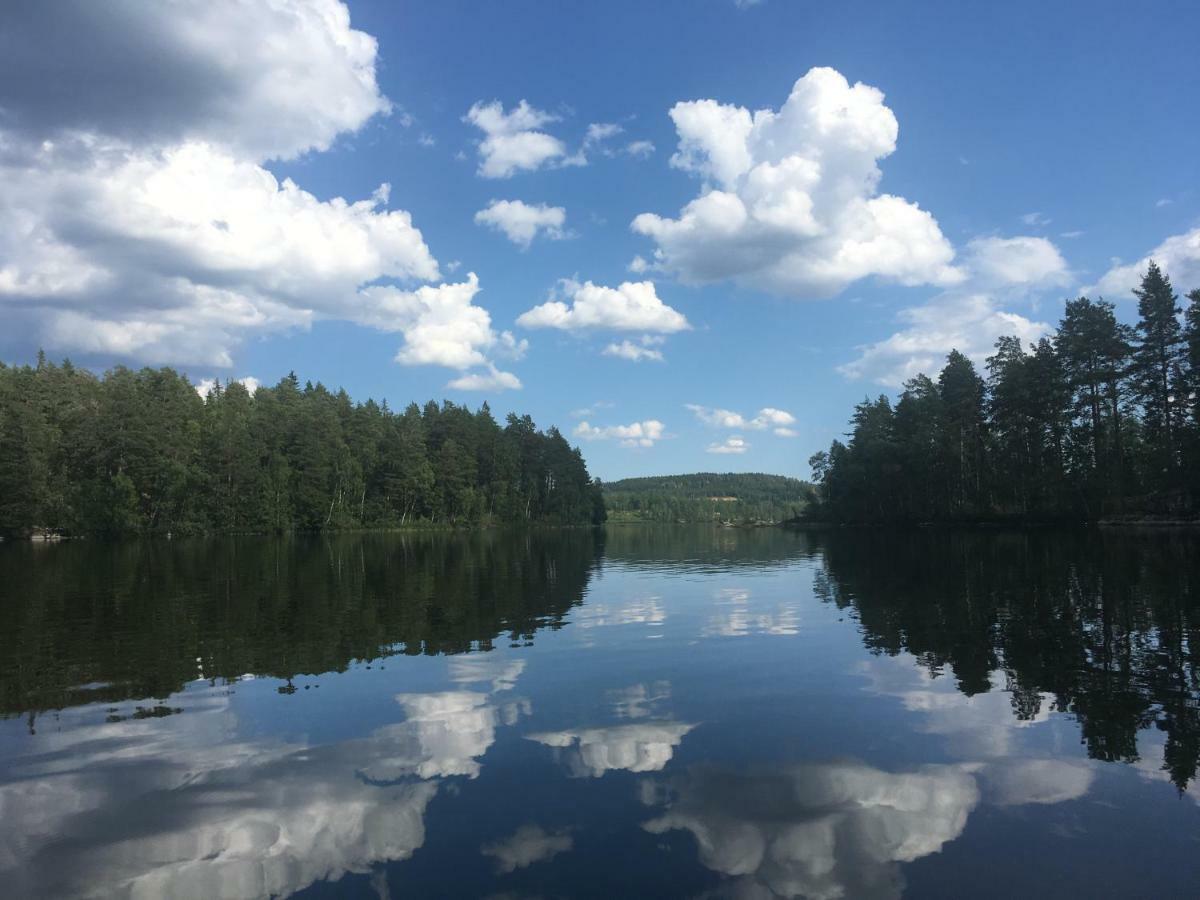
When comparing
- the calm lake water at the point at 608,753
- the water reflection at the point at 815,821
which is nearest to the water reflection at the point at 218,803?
the calm lake water at the point at 608,753

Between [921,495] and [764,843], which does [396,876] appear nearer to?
[764,843]

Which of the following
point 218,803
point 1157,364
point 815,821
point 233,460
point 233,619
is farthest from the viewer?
point 233,460

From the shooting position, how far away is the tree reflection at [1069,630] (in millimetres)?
11852

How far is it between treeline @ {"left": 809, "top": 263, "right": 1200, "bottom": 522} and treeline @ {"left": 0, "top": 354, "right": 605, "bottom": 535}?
263ft

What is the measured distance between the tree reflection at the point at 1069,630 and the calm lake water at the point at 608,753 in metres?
0.12

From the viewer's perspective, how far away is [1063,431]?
258ft

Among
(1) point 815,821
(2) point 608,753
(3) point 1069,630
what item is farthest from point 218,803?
(3) point 1069,630

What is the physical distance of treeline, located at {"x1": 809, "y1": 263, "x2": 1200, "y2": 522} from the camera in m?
63.9

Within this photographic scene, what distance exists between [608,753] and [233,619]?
18.1 metres

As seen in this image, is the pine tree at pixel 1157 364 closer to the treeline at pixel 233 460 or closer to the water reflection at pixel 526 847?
the water reflection at pixel 526 847

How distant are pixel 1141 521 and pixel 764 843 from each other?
76.4 m

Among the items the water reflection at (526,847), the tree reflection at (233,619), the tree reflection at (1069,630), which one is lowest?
the tree reflection at (1069,630)

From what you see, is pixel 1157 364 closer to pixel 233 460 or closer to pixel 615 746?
pixel 615 746

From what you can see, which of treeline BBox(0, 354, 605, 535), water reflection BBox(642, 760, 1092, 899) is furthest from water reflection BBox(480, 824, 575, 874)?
treeline BBox(0, 354, 605, 535)
